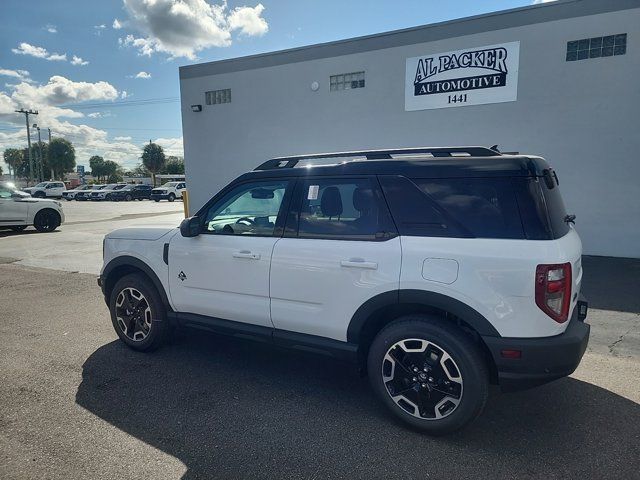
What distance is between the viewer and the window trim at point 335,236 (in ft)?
9.53

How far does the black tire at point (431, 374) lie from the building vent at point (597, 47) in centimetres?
880

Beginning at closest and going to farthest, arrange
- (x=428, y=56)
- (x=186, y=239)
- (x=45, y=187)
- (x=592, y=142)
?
(x=186, y=239)
(x=592, y=142)
(x=428, y=56)
(x=45, y=187)

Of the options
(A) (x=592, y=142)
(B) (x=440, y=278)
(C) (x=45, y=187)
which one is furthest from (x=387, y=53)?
(C) (x=45, y=187)

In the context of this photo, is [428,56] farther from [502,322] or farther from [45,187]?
[45,187]

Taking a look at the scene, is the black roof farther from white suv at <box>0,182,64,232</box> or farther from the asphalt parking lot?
white suv at <box>0,182,64,232</box>

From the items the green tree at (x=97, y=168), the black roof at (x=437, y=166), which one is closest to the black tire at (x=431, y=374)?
the black roof at (x=437, y=166)

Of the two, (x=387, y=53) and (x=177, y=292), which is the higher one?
(x=387, y=53)

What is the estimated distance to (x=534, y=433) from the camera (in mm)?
2818

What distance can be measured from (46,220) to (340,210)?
570 inches

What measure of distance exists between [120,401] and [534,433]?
307 centimetres

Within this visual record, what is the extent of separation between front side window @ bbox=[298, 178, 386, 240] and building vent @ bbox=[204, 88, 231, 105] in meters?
11.2

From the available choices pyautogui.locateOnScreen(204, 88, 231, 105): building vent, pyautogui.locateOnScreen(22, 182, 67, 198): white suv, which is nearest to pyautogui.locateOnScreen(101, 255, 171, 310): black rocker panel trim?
pyautogui.locateOnScreen(204, 88, 231, 105): building vent

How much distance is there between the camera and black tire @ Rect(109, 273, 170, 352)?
4.05 meters

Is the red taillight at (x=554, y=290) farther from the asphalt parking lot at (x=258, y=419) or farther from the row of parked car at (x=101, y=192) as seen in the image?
the row of parked car at (x=101, y=192)
